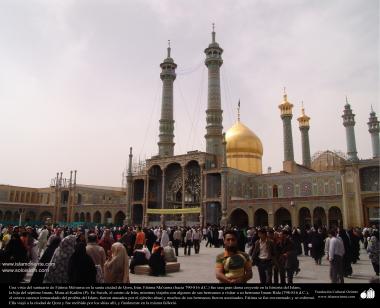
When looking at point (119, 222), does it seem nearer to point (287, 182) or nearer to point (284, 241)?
point (287, 182)

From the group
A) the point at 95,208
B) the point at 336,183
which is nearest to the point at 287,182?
the point at 336,183

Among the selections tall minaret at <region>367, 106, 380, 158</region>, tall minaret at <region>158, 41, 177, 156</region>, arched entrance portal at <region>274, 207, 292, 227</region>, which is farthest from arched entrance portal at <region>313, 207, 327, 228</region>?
tall minaret at <region>158, 41, 177, 156</region>

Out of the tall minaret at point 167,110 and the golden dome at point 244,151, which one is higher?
the tall minaret at point 167,110

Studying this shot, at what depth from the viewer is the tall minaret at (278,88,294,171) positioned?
42250 mm

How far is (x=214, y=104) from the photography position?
1748 inches

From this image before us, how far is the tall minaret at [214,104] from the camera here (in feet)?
142

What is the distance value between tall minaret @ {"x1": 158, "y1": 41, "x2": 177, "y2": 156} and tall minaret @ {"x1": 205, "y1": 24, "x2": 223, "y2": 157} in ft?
20.9

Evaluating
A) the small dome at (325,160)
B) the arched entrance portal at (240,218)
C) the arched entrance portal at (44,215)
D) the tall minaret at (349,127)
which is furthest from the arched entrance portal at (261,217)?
the arched entrance portal at (44,215)

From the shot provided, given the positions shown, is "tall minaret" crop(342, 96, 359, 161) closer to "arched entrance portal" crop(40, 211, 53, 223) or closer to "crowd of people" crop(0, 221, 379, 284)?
"crowd of people" crop(0, 221, 379, 284)

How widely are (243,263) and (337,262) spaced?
5.19 metres

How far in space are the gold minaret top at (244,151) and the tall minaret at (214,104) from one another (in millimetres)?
3037

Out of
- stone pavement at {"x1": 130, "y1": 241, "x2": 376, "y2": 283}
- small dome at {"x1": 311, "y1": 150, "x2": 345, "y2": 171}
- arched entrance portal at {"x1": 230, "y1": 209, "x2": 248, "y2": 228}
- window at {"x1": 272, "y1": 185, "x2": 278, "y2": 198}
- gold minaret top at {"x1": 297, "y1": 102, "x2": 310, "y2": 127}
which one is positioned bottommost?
stone pavement at {"x1": 130, "y1": 241, "x2": 376, "y2": 283}

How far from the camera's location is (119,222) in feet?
162

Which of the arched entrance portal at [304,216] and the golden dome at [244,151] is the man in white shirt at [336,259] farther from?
the golden dome at [244,151]
